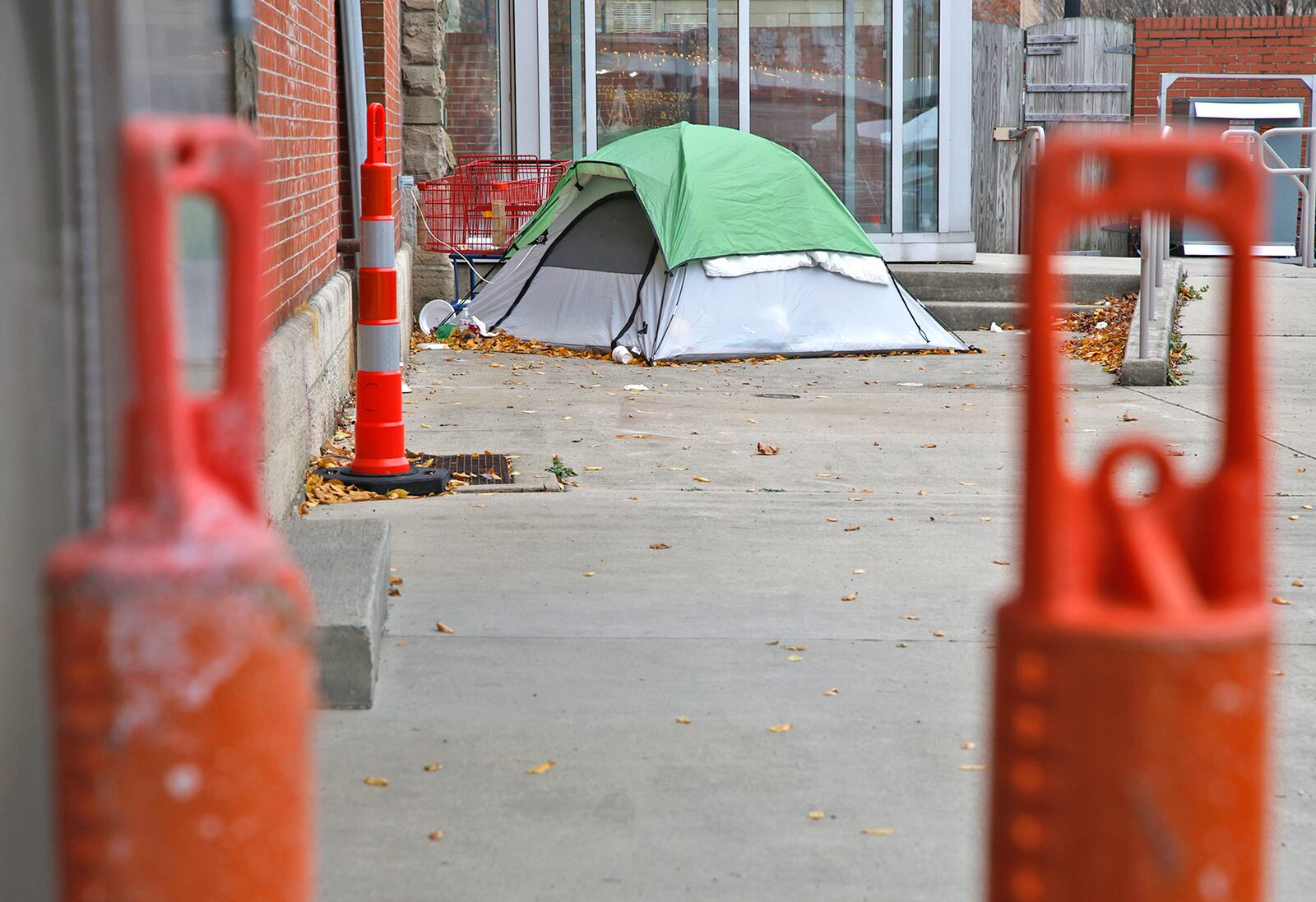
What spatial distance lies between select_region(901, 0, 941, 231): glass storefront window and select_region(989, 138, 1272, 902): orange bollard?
522 inches

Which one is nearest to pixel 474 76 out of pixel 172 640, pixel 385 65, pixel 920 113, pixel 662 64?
pixel 662 64

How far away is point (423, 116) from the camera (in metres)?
12.7

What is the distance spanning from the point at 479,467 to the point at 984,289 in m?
7.99

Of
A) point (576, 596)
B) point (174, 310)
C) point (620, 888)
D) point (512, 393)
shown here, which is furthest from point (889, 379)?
point (174, 310)

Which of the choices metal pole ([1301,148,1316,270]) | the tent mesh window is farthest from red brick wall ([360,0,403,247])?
metal pole ([1301,148,1316,270])

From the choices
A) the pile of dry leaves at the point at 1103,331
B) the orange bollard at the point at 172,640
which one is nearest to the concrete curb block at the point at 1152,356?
the pile of dry leaves at the point at 1103,331

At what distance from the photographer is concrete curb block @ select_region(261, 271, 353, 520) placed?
188 inches

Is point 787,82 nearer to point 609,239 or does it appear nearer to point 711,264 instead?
point 609,239

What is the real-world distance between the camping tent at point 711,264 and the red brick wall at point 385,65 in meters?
1.39

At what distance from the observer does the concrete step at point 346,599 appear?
3.46 meters

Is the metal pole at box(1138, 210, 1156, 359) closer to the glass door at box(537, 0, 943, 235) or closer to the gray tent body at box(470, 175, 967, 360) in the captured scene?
the gray tent body at box(470, 175, 967, 360)

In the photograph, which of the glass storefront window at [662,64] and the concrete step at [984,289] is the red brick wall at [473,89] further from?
the concrete step at [984,289]

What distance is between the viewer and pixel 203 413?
1193mm

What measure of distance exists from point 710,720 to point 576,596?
1.09 meters
